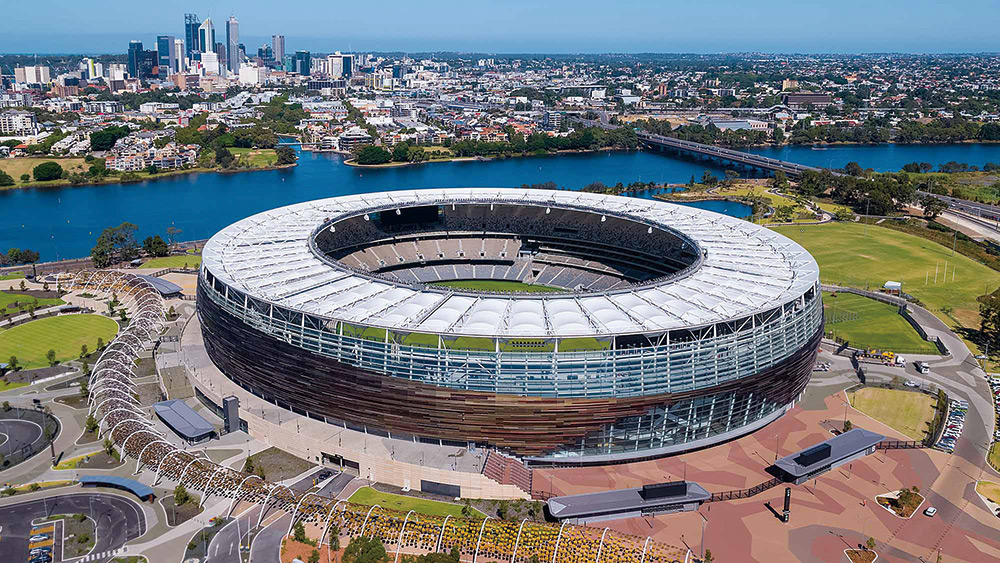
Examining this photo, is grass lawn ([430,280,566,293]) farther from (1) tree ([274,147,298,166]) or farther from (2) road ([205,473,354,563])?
(1) tree ([274,147,298,166])

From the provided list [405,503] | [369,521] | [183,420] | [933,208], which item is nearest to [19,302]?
[183,420]

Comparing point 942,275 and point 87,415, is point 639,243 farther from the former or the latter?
point 87,415

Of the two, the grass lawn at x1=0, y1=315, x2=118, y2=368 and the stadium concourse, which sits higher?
the stadium concourse

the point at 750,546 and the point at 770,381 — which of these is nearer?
the point at 750,546

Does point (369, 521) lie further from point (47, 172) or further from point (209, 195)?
point (47, 172)

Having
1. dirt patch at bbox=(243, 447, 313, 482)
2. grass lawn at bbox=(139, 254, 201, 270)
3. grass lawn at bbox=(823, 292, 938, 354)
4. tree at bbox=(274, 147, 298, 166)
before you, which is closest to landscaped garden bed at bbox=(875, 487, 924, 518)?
grass lawn at bbox=(823, 292, 938, 354)

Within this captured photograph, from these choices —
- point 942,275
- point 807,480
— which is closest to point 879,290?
point 942,275
